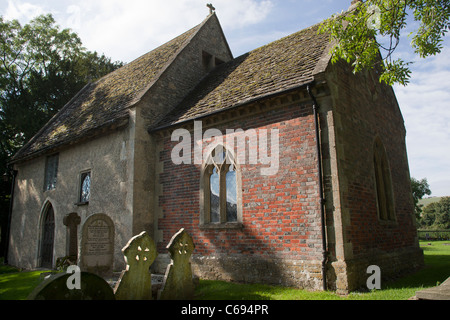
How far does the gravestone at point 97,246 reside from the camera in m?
8.55

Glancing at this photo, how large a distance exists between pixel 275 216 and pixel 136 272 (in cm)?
384

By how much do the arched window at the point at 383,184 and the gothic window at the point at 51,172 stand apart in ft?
44.4

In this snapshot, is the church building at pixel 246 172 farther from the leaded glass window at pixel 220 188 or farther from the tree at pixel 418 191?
the tree at pixel 418 191

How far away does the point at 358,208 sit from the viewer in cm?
844

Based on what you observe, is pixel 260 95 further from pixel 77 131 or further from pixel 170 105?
pixel 77 131

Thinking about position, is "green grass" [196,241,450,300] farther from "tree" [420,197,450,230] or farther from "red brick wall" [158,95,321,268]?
"tree" [420,197,450,230]

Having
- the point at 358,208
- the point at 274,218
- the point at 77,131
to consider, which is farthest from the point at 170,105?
the point at 358,208

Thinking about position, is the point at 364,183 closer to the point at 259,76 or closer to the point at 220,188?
the point at 220,188

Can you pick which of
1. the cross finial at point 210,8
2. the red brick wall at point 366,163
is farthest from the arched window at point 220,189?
the cross finial at point 210,8

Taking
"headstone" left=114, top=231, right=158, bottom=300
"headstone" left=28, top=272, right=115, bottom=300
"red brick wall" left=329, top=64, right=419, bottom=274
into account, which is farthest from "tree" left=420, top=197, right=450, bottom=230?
"headstone" left=28, top=272, right=115, bottom=300

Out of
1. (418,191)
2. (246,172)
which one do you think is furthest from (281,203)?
(418,191)

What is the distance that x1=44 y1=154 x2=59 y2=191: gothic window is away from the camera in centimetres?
1523

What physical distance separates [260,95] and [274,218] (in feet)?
11.5
